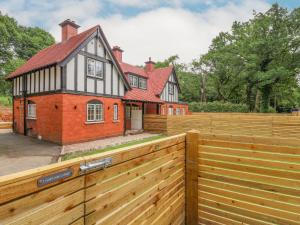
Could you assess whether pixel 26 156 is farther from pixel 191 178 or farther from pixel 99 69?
pixel 191 178

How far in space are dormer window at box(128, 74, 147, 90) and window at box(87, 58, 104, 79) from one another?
238 inches

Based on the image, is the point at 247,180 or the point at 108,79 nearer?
the point at 247,180

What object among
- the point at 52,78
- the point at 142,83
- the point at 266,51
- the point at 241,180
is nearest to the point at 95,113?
the point at 52,78

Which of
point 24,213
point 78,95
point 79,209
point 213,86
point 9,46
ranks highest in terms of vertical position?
point 9,46

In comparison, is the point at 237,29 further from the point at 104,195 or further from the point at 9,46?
the point at 9,46

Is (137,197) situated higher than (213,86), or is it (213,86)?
(213,86)

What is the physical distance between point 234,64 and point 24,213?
3001cm

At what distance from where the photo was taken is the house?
39.1 ft

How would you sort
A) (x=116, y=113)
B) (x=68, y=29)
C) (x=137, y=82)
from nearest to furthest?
(x=68, y=29)
(x=116, y=113)
(x=137, y=82)

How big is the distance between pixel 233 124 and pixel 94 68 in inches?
409

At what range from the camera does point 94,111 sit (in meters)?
13.7

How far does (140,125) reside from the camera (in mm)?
18750

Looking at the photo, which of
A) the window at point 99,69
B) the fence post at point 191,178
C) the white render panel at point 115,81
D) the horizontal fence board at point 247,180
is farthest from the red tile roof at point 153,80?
the horizontal fence board at point 247,180

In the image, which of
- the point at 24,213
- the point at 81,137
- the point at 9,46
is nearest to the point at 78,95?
the point at 81,137
